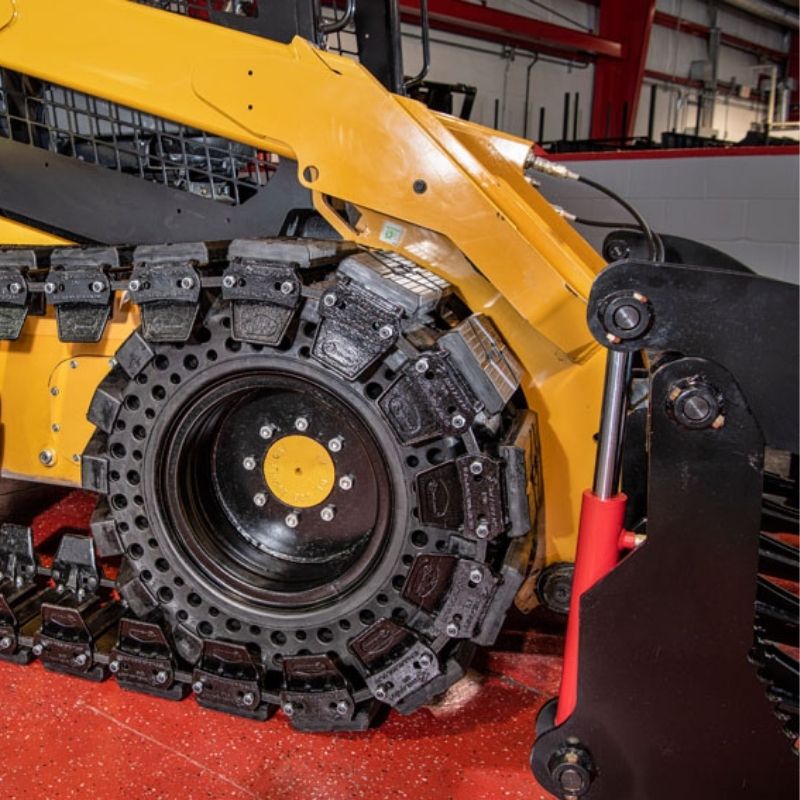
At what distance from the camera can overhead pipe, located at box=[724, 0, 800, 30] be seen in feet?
57.1

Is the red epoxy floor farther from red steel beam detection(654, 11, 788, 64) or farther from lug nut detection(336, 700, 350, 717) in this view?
red steel beam detection(654, 11, 788, 64)

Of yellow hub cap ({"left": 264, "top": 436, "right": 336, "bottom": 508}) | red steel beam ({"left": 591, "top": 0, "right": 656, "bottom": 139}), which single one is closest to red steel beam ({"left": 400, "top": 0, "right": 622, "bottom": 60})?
red steel beam ({"left": 591, "top": 0, "right": 656, "bottom": 139})

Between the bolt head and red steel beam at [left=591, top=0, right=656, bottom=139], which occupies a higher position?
red steel beam at [left=591, top=0, right=656, bottom=139]

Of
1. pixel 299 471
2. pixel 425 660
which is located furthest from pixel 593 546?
pixel 299 471

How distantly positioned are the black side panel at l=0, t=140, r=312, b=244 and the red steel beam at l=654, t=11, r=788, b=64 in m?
16.3

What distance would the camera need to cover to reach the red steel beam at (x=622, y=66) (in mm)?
12539

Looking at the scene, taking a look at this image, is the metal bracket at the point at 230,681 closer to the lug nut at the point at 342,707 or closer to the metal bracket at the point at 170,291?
the lug nut at the point at 342,707

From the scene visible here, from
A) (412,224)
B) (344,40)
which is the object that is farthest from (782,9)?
(412,224)

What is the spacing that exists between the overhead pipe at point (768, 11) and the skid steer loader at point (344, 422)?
18195 mm

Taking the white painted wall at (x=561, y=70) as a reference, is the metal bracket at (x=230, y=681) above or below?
below

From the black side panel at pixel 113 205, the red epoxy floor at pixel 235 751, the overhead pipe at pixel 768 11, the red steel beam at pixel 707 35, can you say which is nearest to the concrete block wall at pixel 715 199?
the black side panel at pixel 113 205

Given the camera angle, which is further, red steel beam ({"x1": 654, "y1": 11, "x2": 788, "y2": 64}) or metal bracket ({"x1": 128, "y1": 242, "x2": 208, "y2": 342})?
red steel beam ({"x1": 654, "y1": 11, "x2": 788, "y2": 64})

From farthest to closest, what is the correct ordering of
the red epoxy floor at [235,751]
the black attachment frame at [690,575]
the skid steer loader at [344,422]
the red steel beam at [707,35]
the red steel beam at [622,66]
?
1. the red steel beam at [707,35]
2. the red steel beam at [622,66]
3. the red epoxy floor at [235,751]
4. the skid steer loader at [344,422]
5. the black attachment frame at [690,575]

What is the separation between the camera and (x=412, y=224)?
2102mm
